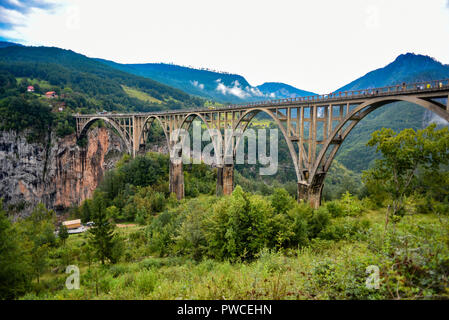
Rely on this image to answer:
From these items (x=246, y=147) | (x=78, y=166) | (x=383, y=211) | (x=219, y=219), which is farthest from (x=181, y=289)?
(x=246, y=147)

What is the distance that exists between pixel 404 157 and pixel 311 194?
8.11 meters

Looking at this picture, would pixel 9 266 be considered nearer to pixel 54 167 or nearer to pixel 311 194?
pixel 311 194

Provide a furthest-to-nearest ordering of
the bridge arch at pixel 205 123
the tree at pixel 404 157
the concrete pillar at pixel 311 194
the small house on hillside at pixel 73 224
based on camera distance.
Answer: the small house on hillside at pixel 73 224
the bridge arch at pixel 205 123
the concrete pillar at pixel 311 194
the tree at pixel 404 157

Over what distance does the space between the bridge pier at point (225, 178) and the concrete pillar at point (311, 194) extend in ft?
41.0

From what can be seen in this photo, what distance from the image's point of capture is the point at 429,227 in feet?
19.5

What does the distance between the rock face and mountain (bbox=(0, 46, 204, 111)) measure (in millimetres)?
23157

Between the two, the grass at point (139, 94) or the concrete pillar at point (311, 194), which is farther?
the grass at point (139, 94)

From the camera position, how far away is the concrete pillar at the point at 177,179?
3878cm

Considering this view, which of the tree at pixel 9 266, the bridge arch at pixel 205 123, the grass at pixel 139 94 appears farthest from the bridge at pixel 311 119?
the grass at pixel 139 94

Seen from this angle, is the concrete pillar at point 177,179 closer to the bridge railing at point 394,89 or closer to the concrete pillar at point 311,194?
the bridge railing at point 394,89

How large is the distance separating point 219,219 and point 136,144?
1558 inches

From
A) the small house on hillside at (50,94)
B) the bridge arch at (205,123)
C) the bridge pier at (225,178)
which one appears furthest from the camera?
the small house on hillside at (50,94)

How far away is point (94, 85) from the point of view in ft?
392
